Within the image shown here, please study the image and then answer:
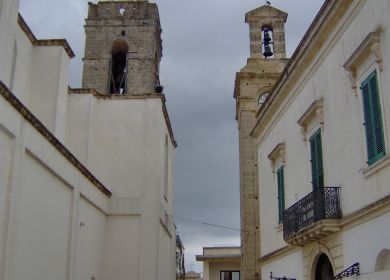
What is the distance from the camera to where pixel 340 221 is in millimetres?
11141

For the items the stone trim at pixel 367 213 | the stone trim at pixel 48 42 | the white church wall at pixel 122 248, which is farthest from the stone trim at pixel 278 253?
the stone trim at pixel 48 42

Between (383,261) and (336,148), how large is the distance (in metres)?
2.77

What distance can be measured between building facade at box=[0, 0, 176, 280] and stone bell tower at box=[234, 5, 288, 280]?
3.43 meters

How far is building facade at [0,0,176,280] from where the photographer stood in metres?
11.0

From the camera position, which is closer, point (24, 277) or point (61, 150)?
point (24, 277)

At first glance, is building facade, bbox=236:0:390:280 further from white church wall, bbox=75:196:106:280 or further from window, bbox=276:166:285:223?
white church wall, bbox=75:196:106:280

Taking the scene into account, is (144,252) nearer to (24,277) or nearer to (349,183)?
(24,277)

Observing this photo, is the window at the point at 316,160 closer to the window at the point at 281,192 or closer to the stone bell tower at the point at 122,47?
the window at the point at 281,192

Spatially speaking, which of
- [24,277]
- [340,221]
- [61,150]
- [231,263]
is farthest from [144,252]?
[231,263]

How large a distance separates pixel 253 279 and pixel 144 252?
8916 mm

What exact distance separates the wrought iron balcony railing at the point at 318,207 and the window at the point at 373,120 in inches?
69.8

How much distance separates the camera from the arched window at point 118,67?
23.6 metres

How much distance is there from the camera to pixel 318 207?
1164 cm

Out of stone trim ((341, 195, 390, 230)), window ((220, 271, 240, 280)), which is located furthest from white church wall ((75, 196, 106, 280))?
window ((220, 271, 240, 280))
